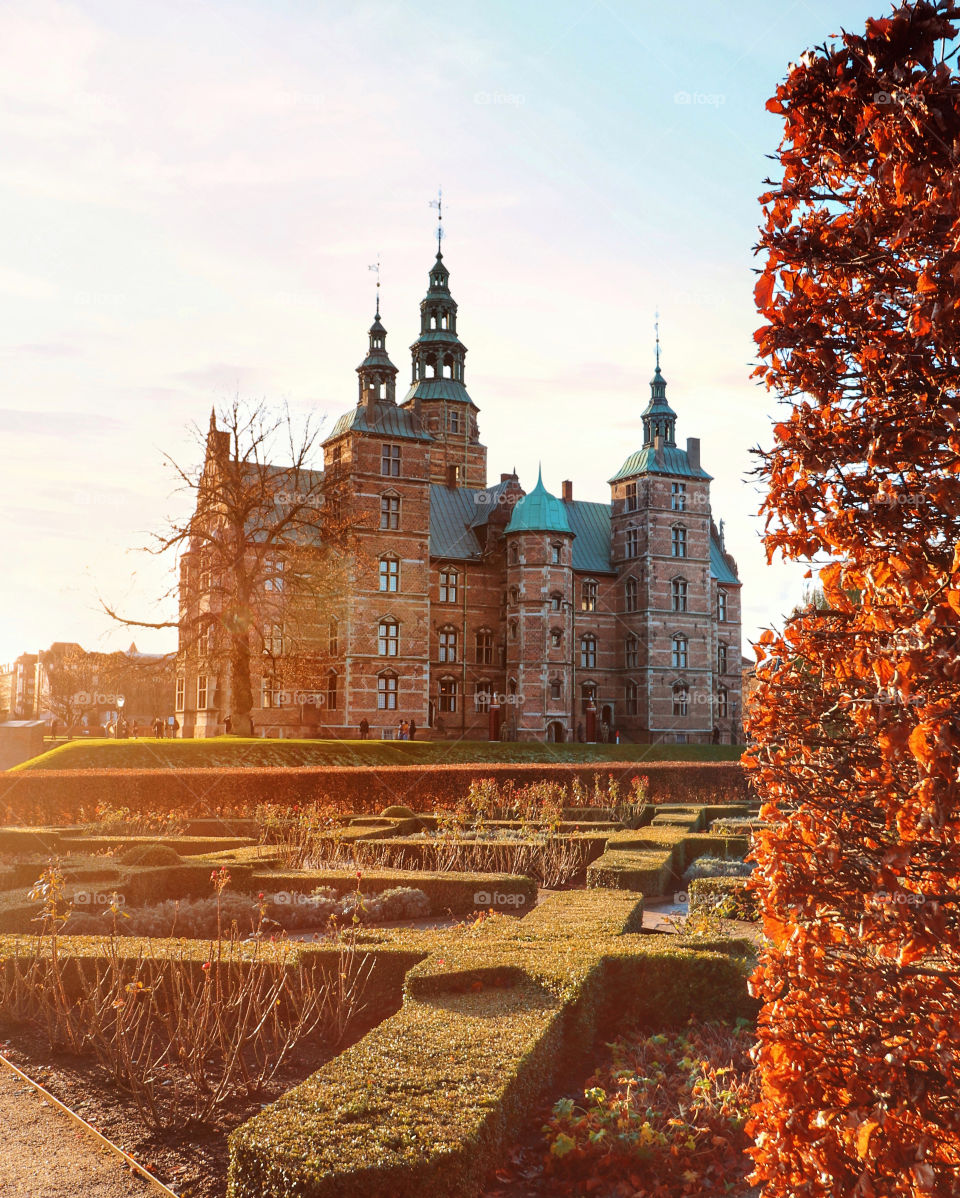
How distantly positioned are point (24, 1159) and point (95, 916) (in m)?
4.77

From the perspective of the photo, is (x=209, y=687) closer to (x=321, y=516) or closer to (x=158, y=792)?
A: (x=321, y=516)

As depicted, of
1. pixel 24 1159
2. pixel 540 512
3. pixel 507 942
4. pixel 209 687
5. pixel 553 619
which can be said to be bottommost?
pixel 24 1159

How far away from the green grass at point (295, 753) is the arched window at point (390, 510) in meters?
10.8

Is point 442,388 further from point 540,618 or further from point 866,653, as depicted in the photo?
point 866,653

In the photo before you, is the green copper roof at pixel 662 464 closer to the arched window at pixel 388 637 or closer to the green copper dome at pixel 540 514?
the green copper dome at pixel 540 514

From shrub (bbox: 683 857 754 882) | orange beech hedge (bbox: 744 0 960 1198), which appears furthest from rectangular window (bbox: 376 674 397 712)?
orange beech hedge (bbox: 744 0 960 1198)

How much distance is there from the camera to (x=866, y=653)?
11.4ft

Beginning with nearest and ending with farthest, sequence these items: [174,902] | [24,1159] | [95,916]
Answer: [24,1159], [95,916], [174,902]

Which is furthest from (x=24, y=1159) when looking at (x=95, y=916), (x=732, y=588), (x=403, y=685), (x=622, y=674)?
(x=732, y=588)

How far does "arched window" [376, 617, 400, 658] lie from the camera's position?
131 feet

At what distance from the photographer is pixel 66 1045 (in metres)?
7.05

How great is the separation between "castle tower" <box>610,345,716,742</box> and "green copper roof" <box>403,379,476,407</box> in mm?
13869

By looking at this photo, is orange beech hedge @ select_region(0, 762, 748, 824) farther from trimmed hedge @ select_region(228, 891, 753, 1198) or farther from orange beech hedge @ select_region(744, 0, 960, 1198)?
orange beech hedge @ select_region(744, 0, 960, 1198)

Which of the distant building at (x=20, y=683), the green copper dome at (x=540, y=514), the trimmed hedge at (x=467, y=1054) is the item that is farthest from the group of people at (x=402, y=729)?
the distant building at (x=20, y=683)
